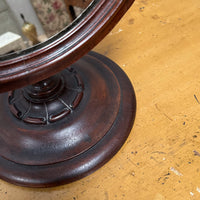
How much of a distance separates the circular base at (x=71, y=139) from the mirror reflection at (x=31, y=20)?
0.94ft

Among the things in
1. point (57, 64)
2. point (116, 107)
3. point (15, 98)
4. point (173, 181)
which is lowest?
point (173, 181)

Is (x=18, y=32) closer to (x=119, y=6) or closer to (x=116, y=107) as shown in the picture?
(x=119, y=6)

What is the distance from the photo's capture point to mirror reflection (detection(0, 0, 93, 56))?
16.9 inches

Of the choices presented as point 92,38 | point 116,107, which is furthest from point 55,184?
point 92,38

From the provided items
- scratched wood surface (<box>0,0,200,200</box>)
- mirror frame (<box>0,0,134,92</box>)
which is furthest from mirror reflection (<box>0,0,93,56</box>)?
scratched wood surface (<box>0,0,200,200</box>)

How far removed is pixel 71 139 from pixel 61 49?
0.94 ft

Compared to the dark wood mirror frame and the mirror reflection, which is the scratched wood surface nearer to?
the dark wood mirror frame

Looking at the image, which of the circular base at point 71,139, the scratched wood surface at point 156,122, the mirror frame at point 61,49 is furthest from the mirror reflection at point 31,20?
the scratched wood surface at point 156,122

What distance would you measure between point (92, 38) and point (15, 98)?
0.40 meters

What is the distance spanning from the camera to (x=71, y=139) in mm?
620

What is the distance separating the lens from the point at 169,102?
2.37 feet

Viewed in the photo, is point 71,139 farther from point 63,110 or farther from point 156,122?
point 156,122

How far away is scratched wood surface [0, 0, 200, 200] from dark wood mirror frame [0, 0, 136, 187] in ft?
0.14

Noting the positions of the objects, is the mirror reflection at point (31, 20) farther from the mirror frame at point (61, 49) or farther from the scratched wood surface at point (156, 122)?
the scratched wood surface at point (156, 122)
